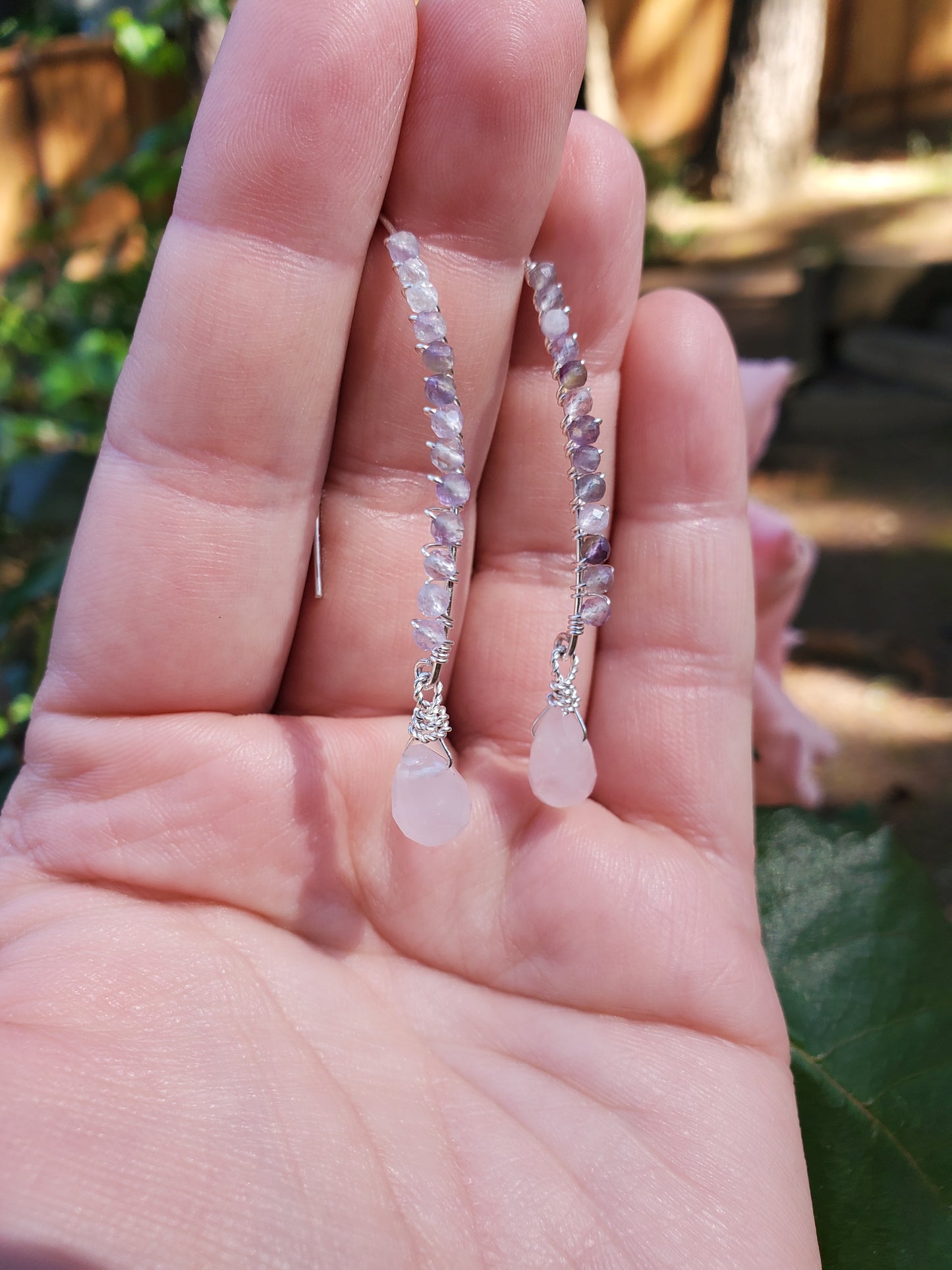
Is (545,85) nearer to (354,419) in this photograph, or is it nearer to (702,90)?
(354,419)

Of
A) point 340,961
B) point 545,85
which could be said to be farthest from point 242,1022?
point 545,85

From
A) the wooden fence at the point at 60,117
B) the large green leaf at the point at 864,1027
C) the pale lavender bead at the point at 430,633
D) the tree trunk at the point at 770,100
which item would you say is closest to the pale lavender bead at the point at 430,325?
the pale lavender bead at the point at 430,633

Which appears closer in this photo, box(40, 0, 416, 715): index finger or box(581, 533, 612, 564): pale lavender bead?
box(40, 0, 416, 715): index finger

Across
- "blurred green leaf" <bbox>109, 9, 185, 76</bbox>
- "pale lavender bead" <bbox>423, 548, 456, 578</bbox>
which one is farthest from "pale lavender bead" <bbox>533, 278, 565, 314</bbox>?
"blurred green leaf" <bbox>109, 9, 185, 76</bbox>

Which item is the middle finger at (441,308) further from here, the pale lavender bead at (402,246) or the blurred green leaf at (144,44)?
the blurred green leaf at (144,44)

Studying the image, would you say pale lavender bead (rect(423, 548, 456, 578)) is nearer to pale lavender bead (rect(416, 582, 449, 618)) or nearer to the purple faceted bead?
pale lavender bead (rect(416, 582, 449, 618))

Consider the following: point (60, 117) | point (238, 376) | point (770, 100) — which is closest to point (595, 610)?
point (238, 376)
